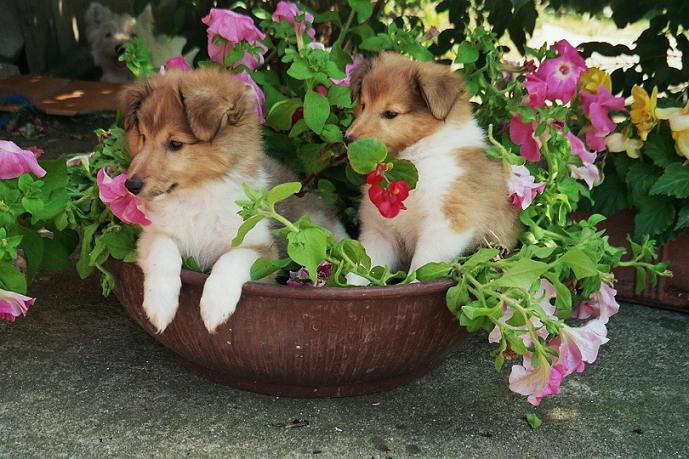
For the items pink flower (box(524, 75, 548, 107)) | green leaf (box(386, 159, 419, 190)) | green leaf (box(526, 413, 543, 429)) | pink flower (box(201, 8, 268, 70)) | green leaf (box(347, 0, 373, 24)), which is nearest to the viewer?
green leaf (box(386, 159, 419, 190))

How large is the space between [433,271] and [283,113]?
1090 mm

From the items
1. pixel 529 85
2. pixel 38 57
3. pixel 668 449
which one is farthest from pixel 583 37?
pixel 668 449

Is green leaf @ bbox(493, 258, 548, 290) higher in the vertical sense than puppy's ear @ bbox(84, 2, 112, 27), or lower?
higher

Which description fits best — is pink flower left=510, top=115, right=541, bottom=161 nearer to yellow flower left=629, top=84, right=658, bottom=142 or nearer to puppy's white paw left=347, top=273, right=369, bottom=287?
yellow flower left=629, top=84, right=658, bottom=142

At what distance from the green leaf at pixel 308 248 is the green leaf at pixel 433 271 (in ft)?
1.25

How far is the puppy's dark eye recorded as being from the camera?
10.3 ft

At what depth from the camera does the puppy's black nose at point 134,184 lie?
3008mm

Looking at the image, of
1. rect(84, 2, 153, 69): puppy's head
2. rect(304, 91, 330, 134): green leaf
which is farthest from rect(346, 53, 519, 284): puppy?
rect(84, 2, 153, 69): puppy's head

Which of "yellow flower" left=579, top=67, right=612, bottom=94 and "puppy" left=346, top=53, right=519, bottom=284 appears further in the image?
"yellow flower" left=579, top=67, right=612, bottom=94

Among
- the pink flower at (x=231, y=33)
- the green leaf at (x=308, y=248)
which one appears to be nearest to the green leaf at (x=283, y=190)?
the green leaf at (x=308, y=248)

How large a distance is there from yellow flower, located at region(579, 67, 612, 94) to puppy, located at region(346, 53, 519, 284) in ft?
2.18

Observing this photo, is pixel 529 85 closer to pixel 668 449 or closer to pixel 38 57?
pixel 668 449

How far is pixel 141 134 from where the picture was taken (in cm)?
324

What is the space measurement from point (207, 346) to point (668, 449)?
67.1 inches
